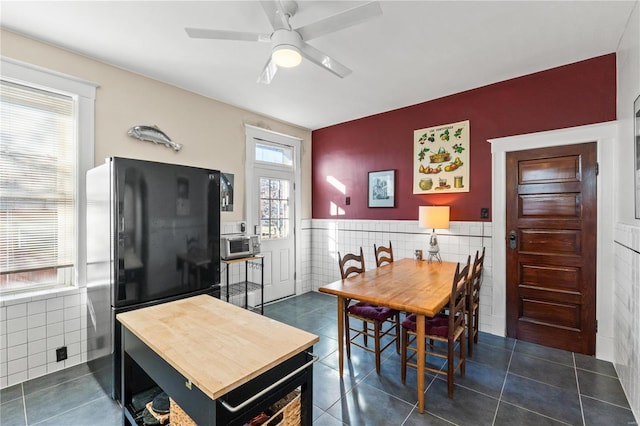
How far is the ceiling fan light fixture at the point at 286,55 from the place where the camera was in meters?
1.78

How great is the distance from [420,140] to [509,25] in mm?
1611

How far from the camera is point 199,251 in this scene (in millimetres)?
2412

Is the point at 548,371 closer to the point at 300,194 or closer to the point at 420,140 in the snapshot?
the point at 420,140

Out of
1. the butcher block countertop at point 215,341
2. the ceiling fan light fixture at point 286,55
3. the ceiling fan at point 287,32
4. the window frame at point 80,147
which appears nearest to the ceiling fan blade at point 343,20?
the ceiling fan at point 287,32

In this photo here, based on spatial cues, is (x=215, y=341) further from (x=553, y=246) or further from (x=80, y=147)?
(x=553, y=246)

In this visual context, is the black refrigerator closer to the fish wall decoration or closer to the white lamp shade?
the fish wall decoration

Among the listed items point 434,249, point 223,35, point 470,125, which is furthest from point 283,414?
point 470,125

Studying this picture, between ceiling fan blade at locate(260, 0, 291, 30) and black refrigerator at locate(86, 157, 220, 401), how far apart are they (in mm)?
1266

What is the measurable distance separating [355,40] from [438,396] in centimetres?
283

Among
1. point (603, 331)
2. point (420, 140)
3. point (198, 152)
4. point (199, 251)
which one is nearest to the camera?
point (199, 251)

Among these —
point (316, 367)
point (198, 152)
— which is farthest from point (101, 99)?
point (316, 367)

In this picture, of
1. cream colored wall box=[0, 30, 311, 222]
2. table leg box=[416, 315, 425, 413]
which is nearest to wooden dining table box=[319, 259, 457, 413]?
table leg box=[416, 315, 425, 413]

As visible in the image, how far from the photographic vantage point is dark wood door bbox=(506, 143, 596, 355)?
2.68m

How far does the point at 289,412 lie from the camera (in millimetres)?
1160
